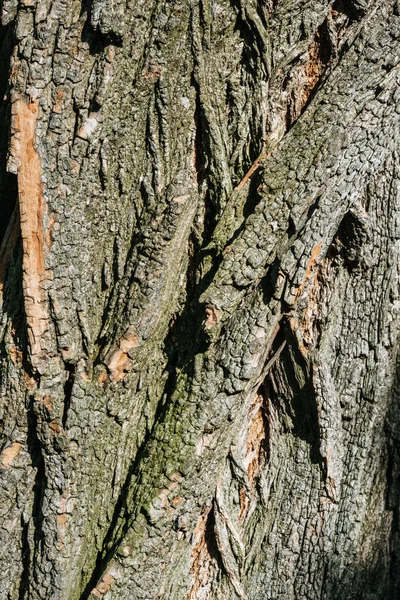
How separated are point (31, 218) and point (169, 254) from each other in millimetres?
443

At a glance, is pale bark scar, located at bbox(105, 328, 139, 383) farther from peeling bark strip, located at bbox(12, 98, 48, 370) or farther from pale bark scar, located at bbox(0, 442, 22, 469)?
pale bark scar, located at bbox(0, 442, 22, 469)

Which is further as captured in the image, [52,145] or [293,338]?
[293,338]

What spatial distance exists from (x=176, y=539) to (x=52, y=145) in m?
1.29

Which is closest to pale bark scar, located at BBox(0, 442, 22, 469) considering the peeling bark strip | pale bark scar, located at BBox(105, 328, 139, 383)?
the peeling bark strip

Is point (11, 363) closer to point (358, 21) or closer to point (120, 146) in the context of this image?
point (120, 146)

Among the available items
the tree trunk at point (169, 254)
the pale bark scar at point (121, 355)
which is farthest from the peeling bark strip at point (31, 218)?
the pale bark scar at point (121, 355)

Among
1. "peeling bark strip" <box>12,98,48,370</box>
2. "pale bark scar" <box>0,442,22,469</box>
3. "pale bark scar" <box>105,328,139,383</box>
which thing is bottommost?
"pale bark scar" <box>0,442,22,469</box>

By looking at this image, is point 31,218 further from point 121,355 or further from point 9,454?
point 9,454

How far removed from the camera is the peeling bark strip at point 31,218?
209cm

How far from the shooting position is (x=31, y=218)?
7.00 feet

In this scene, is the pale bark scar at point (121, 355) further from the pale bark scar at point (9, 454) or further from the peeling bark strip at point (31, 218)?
the pale bark scar at point (9, 454)

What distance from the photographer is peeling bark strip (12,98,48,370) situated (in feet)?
6.84

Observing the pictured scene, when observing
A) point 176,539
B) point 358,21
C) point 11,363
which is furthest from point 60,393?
point 358,21

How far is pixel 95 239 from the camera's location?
226 cm
